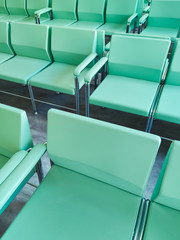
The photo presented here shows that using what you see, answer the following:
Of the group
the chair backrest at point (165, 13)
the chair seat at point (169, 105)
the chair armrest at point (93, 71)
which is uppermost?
the chair backrest at point (165, 13)

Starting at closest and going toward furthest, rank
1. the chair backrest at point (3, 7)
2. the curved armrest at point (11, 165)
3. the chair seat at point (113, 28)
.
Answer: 1. the curved armrest at point (11, 165)
2. the chair seat at point (113, 28)
3. the chair backrest at point (3, 7)

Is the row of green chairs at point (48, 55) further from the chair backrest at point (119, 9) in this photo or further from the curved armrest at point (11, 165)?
the chair backrest at point (119, 9)

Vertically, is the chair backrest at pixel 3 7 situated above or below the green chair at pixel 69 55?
above

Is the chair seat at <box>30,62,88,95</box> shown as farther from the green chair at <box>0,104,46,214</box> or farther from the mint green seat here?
the mint green seat

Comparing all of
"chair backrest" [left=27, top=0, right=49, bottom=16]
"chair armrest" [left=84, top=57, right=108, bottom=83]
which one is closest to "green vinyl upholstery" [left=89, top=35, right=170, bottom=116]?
"chair armrest" [left=84, top=57, right=108, bottom=83]

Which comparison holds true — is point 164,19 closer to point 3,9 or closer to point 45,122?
point 45,122

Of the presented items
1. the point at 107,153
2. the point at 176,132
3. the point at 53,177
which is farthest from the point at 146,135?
the point at 176,132

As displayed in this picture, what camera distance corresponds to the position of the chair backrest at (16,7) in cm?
367

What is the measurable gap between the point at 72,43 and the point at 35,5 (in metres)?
2.10

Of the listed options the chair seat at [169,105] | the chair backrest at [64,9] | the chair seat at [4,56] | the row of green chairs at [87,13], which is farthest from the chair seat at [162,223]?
the chair backrest at [64,9]

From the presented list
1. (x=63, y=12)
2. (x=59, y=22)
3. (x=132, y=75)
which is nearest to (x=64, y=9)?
(x=63, y=12)

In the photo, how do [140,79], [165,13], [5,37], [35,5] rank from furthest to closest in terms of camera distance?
[35,5] → [165,13] → [5,37] → [140,79]

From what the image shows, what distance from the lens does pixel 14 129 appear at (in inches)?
42.5

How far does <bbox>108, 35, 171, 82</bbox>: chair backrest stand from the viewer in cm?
171
